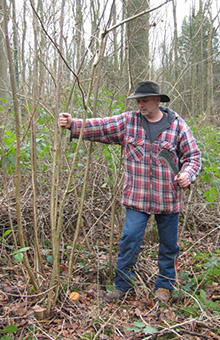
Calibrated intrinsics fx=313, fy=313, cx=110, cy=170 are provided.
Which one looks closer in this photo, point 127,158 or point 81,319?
point 81,319

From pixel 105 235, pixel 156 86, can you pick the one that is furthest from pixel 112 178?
pixel 156 86

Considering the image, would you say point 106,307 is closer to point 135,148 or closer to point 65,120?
point 135,148

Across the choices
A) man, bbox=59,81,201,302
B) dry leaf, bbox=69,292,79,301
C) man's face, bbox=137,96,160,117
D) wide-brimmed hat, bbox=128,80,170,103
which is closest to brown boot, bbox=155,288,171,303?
man, bbox=59,81,201,302

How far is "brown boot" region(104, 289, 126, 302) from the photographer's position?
2.67 metres

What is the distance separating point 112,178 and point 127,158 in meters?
0.94

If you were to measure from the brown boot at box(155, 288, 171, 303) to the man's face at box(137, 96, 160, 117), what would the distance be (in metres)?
1.55

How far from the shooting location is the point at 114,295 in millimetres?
2691

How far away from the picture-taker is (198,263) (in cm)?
333

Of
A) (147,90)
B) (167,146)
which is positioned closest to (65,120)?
(147,90)

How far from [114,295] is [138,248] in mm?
457

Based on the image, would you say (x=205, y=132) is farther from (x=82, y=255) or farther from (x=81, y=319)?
(x=81, y=319)

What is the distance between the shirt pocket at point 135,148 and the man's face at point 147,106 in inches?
9.6

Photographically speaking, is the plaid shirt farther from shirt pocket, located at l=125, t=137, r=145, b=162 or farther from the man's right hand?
the man's right hand

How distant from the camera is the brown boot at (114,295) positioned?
2.67 m
